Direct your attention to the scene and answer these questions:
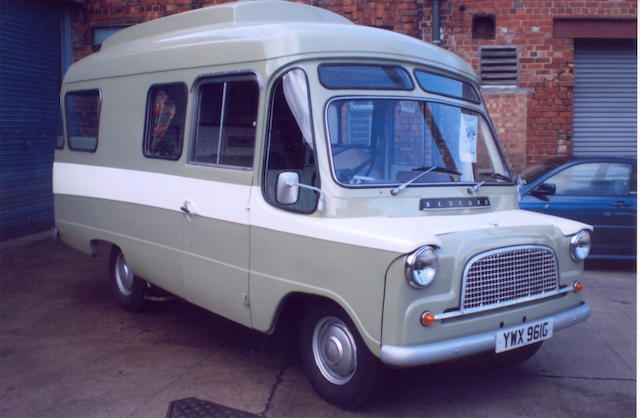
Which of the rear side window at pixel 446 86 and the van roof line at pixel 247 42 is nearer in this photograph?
the van roof line at pixel 247 42

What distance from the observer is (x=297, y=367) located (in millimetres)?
5238

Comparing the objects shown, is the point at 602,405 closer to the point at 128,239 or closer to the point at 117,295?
the point at 128,239

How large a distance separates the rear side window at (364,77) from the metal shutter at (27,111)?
7938mm

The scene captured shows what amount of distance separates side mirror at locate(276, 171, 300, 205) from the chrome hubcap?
9.67 ft

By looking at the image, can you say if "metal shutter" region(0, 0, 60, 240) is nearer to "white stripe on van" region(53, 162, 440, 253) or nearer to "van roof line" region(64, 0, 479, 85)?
"white stripe on van" region(53, 162, 440, 253)

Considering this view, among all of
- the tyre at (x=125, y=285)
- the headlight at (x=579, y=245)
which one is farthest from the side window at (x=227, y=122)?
the headlight at (x=579, y=245)

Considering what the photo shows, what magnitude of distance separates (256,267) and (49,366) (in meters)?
1.87

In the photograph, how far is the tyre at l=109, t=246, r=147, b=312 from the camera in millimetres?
6648

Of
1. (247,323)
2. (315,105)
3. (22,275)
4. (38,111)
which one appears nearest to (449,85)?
(315,105)

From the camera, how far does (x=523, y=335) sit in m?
4.26

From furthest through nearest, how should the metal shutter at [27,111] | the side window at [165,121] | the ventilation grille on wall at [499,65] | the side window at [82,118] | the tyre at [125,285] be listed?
the ventilation grille on wall at [499,65]
the metal shutter at [27,111]
the side window at [82,118]
the tyre at [125,285]
the side window at [165,121]

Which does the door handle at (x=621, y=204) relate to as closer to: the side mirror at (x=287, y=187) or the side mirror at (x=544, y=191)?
the side mirror at (x=544, y=191)

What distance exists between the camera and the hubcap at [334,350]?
431 centimetres

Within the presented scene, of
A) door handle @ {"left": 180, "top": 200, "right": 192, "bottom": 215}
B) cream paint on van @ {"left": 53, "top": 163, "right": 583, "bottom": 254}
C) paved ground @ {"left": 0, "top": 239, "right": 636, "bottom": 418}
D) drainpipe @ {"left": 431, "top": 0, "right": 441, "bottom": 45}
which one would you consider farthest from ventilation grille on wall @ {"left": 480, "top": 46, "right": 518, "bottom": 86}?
door handle @ {"left": 180, "top": 200, "right": 192, "bottom": 215}
